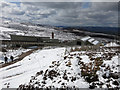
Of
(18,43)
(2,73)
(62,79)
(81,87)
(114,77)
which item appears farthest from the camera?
(18,43)

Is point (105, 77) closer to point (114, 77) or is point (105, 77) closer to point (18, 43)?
point (114, 77)

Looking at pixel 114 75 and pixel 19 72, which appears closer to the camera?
pixel 114 75

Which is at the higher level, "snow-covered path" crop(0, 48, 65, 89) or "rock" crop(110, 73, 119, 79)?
"rock" crop(110, 73, 119, 79)

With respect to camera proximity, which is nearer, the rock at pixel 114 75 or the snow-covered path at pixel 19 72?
the rock at pixel 114 75

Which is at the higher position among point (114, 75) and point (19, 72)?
point (114, 75)

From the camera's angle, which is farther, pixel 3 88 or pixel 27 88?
pixel 3 88

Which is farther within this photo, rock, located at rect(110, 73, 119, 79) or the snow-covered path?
the snow-covered path

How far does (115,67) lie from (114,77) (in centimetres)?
163

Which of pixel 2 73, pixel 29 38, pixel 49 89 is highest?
pixel 29 38

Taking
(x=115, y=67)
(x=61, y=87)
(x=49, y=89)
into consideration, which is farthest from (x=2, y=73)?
(x=115, y=67)

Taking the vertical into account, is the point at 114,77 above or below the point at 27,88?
above

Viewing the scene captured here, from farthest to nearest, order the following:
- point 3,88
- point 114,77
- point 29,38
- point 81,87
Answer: point 29,38, point 3,88, point 114,77, point 81,87

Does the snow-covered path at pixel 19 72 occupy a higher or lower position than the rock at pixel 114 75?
lower

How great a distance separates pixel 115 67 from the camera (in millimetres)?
7344
